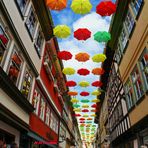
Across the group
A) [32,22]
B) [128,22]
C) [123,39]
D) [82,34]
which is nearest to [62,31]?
[82,34]

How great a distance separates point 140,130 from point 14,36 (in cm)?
907

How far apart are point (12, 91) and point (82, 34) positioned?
21.7 feet

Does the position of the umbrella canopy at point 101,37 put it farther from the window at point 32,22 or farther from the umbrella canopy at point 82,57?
the window at point 32,22

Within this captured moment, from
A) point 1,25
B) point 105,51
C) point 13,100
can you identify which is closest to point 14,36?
point 1,25

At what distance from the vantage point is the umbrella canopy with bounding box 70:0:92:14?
12.8 m

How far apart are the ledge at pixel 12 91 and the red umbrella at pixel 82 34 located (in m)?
5.51

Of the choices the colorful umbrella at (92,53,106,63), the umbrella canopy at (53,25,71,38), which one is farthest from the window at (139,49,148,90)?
the umbrella canopy at (53,25,71,38)

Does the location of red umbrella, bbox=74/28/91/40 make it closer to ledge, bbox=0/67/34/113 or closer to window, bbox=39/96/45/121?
ledge, bbox=0/67/34/113

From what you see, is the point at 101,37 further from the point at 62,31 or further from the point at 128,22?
the point at 62,31

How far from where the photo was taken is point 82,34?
15273 millimetres

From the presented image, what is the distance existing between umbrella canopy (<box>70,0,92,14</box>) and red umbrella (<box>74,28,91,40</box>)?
2225 millimetres

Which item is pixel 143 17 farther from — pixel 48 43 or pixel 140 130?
pixel 48 43

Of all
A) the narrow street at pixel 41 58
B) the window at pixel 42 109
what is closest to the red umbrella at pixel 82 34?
the narrow street at pixel 41 58

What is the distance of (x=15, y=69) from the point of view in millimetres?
11914
